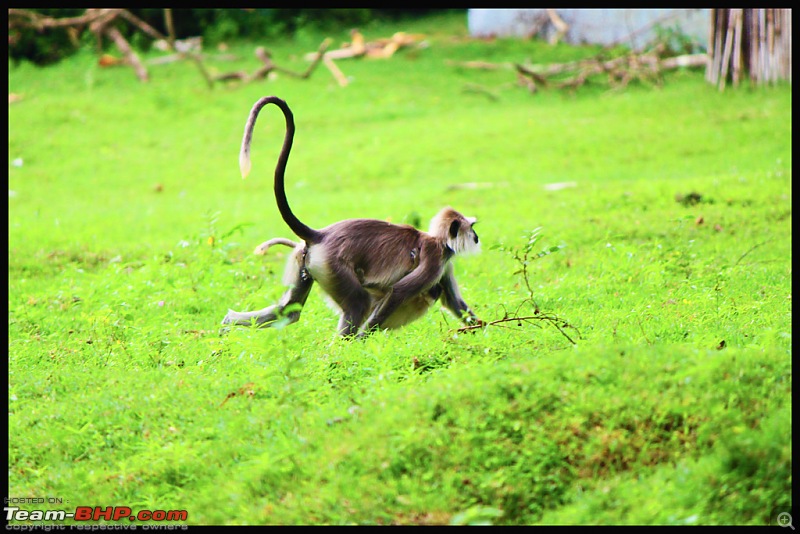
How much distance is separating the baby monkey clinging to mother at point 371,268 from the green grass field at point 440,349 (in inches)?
9.8

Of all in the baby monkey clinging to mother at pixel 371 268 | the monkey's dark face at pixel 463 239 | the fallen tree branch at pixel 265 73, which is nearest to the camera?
the baby monkey clinging to mother at pixel 371 268

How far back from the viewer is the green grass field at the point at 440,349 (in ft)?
14.5

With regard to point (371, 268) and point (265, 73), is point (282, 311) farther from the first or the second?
point (265, 73)

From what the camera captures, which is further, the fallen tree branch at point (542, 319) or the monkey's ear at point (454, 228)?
the monkey's ear at point (454, 228)

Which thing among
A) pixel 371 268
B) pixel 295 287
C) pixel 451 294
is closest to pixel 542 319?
pixel 451 294

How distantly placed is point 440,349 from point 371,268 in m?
0.86

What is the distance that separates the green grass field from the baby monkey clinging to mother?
9.8 inches

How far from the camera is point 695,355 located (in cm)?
495

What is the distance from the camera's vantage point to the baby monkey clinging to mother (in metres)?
6.11

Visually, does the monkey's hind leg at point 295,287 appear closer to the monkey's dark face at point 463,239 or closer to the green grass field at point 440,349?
the green grass field at point 440,349

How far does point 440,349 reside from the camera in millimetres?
5855

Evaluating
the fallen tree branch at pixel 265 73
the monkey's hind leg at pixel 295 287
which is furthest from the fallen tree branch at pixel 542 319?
the fallen tree branch at pixel 265 73

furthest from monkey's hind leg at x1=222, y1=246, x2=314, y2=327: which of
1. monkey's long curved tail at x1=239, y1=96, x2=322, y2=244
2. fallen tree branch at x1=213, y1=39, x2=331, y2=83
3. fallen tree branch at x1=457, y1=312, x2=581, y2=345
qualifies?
fallen tree branch at x1=213, y1=39, x2=331, y2=83

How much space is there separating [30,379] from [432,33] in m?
20.3
